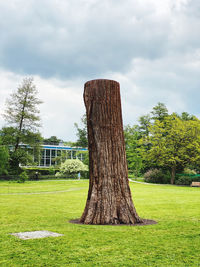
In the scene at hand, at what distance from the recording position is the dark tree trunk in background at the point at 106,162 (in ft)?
21.0

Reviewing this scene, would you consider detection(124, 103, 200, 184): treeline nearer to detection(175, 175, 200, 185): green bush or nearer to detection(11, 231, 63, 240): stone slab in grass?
detection(175, 175, 200, 185): green bush

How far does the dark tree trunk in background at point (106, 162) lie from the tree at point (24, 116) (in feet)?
108

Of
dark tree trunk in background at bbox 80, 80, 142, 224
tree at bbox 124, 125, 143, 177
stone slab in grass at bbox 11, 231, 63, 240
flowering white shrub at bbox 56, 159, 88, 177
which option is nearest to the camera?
stone slab in grass at bbox 11, 231, 63, 240

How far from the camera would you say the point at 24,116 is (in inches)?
1547

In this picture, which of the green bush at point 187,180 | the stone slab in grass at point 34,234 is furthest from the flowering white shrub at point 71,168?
the stone slab in grass at point 34,234

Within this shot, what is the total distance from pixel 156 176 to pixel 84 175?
13073mm

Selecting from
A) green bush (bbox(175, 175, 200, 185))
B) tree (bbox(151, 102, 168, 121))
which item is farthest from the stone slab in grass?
tree (bbox(151, 102, 168, 121))

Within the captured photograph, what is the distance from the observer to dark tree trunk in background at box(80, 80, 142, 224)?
6.41 m

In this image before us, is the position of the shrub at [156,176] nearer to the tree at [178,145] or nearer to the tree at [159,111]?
the tree at [178,145]

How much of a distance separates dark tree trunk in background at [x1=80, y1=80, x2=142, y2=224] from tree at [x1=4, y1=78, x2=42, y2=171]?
108 feet

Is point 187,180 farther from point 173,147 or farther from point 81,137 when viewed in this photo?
point 81,137

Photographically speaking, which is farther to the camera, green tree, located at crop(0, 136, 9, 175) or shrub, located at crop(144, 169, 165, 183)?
shrub, located at crop(144, 169, 165, 183)

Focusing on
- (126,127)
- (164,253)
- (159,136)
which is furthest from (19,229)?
(126,127)

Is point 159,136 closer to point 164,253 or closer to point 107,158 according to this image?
point 107,158
